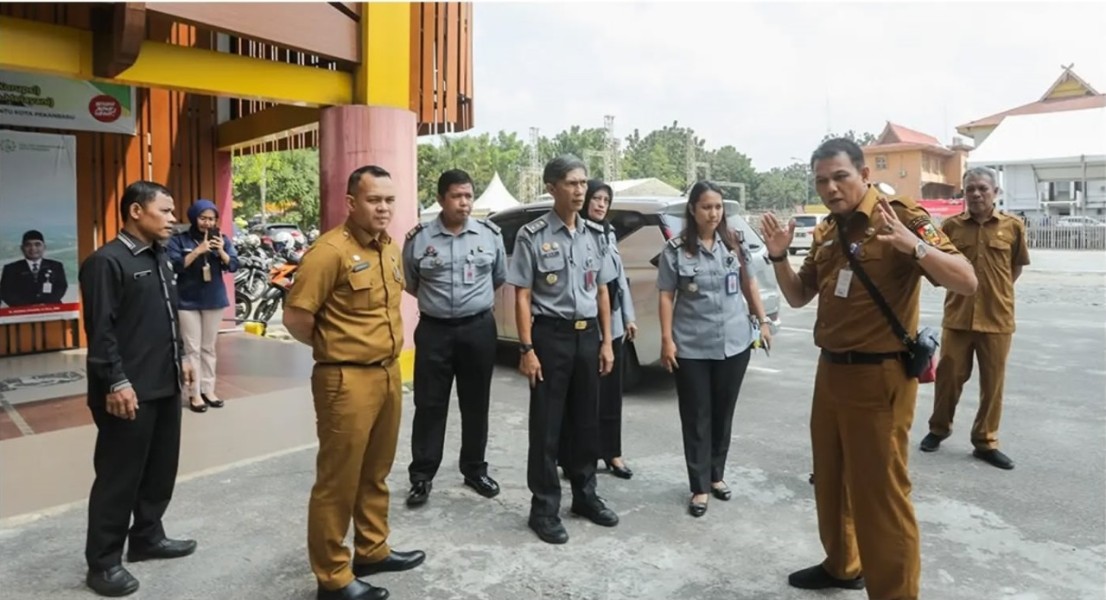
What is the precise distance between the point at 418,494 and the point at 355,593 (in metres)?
1.09

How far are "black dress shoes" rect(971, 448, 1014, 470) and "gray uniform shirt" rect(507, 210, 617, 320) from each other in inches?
101

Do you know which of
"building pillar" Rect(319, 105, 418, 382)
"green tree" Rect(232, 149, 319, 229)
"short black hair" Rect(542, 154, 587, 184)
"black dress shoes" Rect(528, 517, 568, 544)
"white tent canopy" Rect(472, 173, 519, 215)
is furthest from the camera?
"white tent canopy" Rect(472, 173, 519, 215)

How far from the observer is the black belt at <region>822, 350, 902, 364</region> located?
104 inches

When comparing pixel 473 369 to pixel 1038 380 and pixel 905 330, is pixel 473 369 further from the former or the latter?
pixel 1038 380

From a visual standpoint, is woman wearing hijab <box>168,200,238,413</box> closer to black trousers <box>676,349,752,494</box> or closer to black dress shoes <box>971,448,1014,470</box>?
black trousers <box>676,349,752,494</box>

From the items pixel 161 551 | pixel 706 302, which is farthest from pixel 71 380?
pixel 706 302

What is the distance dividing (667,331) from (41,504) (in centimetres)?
319

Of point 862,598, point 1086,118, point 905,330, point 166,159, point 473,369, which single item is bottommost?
point 862,598

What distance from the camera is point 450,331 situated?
3951 millimetres

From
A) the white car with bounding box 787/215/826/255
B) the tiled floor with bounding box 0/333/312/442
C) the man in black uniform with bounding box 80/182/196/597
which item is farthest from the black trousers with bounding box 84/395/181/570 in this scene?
the white car with bounding box 787/215/826/255

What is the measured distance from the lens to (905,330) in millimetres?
2629

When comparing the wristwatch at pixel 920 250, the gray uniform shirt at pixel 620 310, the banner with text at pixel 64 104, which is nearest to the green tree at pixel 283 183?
the banner with text at pixel 64 104

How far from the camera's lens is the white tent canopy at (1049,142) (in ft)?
92.1

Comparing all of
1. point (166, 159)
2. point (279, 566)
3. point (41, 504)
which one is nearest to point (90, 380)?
point (279, 566)
